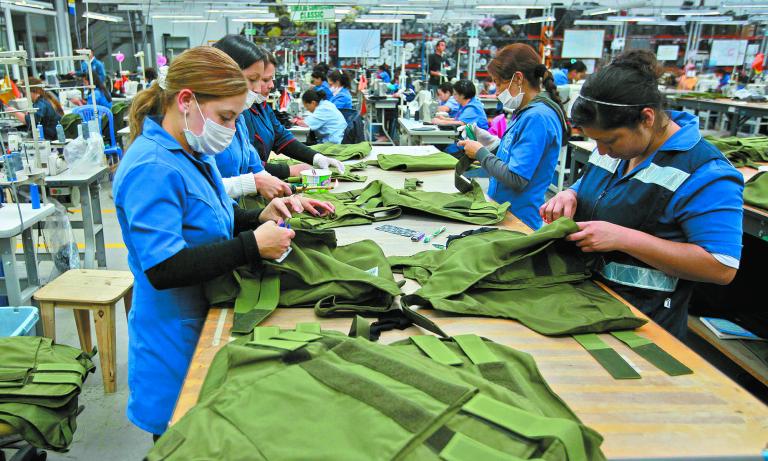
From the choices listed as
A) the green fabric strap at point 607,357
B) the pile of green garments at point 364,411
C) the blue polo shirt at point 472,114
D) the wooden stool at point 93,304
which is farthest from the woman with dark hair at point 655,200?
the blue polo shirt at point 472,114

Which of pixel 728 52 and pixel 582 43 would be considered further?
pixel 582 43

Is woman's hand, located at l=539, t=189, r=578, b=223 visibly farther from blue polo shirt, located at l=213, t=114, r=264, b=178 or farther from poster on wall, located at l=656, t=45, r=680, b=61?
poster on wall, located at l=656, t=45, r=680, b=61

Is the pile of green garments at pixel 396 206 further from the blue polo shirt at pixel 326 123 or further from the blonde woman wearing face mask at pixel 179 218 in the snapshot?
the blue polo shirt at pixel 326 123

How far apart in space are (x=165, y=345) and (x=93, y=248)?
3266 mm

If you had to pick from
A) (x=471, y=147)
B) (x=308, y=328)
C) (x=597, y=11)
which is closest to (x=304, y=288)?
(x=308, y=328)

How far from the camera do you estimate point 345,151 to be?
14.0 feet

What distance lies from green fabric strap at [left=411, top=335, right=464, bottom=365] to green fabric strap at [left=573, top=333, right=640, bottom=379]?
0.41 meters

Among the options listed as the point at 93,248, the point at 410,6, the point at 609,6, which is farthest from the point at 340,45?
the point at 93,248

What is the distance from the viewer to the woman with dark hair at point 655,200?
153cm

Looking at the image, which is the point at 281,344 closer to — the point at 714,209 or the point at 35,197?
the point at 714,209

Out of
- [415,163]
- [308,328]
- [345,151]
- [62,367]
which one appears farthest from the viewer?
[345,151]

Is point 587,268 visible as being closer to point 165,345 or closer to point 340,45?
point 165,345

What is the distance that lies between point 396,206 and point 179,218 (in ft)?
4.66

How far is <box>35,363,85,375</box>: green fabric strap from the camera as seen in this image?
219 centimetres
